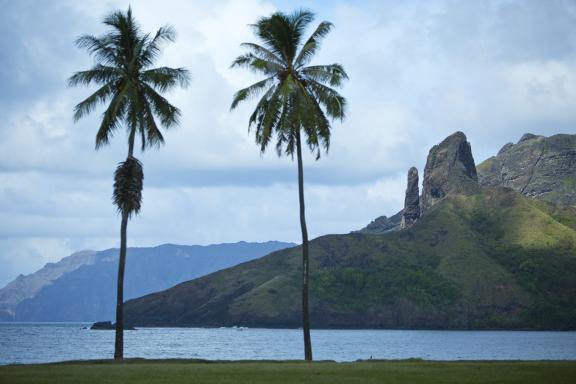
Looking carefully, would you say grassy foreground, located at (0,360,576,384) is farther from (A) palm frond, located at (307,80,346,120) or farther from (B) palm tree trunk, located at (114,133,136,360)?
(A) palm frond, located at (307,80,346,120)

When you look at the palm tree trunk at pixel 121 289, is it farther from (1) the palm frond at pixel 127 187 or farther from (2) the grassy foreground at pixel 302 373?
(2) the grassy foreground at pixel 302 373

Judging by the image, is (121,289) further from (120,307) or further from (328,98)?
(328,98)

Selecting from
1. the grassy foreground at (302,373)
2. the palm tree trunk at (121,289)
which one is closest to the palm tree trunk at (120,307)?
the palm tree trunk at (121,289)

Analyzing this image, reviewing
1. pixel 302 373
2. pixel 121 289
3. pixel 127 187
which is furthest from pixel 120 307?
pixel 302 373

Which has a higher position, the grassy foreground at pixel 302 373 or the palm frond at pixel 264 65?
the palm frond at pixel 264 65

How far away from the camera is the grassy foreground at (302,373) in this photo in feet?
101

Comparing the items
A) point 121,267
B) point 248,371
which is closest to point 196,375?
point 248,371

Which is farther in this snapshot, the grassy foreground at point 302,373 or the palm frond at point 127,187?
the palm frond at point 127,187

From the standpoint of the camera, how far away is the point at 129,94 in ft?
153

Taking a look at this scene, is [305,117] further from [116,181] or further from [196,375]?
[196,375]

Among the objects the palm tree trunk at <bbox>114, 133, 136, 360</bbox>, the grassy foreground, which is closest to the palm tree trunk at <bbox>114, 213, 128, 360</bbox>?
the palm tree trunk at <bbox>114, 133, 136, 360</bbox>

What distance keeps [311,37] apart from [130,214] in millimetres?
15378

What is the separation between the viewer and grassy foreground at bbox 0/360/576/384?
30.8m

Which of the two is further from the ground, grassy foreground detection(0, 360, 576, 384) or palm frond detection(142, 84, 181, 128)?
palm frond detection(142, 84, 181, 128)
